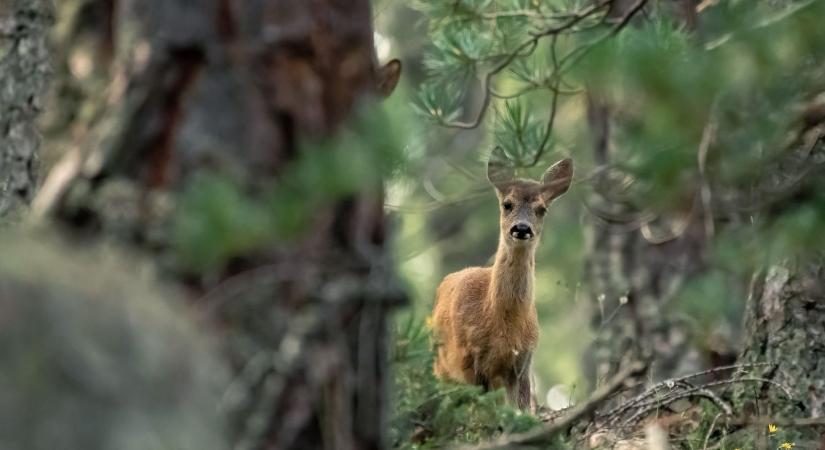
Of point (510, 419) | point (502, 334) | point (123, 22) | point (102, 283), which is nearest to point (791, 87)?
point (510, 419)

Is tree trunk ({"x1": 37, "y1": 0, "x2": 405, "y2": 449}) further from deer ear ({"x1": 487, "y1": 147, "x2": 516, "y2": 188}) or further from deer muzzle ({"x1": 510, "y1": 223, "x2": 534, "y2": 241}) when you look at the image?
deer muzzle ({"x1": 510, "y1": 223, "x2": 534, "y2": 241})

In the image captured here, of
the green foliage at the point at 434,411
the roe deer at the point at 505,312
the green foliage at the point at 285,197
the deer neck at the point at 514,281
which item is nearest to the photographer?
the green foliage at the point at 285,197

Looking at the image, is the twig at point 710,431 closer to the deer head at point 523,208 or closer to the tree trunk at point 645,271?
the deer head at point 523,208

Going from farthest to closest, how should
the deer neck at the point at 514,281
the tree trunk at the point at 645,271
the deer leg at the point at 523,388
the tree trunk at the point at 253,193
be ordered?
the tree trunk at the point at 645,271 < the deer neck at the point at 514,281 < the deer leg at the point at 523,388 < the tree trunk at the point at 253,193

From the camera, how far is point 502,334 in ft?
32.8

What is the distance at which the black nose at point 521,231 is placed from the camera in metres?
10.1

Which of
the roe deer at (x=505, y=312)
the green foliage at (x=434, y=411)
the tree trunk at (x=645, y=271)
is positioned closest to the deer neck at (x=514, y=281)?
the roe deer at (x=505, y=312)

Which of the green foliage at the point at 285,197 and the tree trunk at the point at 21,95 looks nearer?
the green foliage at the point at 285,197

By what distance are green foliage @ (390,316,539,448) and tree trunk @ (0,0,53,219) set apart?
1450 millimetres

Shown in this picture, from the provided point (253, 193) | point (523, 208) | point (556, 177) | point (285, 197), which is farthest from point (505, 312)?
point (285, 197)

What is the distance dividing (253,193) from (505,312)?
6361 mm

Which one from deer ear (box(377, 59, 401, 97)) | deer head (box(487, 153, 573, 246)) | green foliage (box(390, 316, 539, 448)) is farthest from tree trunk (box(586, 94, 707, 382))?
deer ear (box(377, 59, 401, 97))

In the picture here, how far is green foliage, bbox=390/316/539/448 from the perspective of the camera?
518 centimetres

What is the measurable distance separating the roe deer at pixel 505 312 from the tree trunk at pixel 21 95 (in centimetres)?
480
